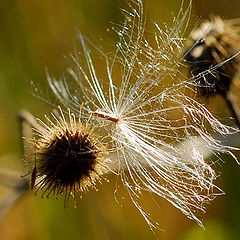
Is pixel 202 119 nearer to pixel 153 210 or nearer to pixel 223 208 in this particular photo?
pixel 153 210

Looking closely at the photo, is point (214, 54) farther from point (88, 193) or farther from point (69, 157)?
point (88, 193)

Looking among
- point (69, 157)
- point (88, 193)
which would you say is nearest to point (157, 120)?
point (69, 157)

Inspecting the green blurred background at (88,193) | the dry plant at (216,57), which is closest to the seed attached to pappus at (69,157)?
the dry plant at (216,57)

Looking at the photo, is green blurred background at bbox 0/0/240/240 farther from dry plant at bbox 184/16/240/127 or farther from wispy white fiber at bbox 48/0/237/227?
wispy white fiber at bbox 48/0/237/227

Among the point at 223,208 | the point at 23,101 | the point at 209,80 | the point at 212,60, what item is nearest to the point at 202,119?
the point at 209,80

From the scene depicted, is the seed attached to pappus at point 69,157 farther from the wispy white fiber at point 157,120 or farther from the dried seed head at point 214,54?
the dried seed head at point 214,54

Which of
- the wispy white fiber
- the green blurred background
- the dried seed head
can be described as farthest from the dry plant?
the green blurred background

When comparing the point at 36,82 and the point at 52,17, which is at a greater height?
the point at 52,17
